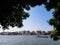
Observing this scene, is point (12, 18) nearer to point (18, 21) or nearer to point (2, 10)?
point (18, 21)

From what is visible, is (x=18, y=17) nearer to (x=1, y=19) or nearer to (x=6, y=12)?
(x=1, y=19)

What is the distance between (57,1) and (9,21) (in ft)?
18.4

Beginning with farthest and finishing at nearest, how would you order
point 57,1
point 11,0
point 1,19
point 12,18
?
point 12,18 < point 1,19 < point 11,0 < point 57,1

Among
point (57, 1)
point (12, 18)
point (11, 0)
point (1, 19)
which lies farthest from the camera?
point (12, 18)

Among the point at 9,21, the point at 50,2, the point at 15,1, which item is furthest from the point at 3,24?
the point at 50,2

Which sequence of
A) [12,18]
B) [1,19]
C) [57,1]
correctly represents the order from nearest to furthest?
[57,1]
[1,19]
[12,18]

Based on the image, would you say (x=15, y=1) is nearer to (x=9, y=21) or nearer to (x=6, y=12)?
(x=6, y=12)

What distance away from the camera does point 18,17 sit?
15.4 m

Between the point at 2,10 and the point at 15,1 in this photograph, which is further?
the point at 15,1

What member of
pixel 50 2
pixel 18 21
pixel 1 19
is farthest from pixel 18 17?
pixel 50 2

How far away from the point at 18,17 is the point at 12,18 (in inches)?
29.0

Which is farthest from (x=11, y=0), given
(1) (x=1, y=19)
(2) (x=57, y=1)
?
(1) (x=1, y=19)

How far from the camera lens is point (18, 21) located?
51.0 ft

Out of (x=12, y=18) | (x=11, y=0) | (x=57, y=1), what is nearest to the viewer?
(x=57, y=1)
